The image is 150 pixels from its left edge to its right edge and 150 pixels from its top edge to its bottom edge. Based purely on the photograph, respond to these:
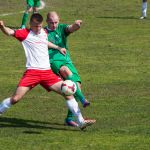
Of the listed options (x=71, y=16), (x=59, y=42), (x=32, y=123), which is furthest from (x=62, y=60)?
(x=71, y=16)

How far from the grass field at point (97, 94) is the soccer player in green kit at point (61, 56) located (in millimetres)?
561

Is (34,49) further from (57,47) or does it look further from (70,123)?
(70,123)

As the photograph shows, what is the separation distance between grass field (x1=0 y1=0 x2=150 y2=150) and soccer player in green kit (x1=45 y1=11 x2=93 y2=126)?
0.56 meters

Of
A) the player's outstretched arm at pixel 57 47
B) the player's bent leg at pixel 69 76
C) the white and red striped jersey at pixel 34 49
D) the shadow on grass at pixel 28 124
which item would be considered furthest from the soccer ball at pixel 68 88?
the player's bent leg at pixel 69 76

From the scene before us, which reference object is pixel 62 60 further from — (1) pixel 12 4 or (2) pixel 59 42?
(1) pixel 12 4

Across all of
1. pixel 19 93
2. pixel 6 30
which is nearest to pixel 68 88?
pixel 19 93

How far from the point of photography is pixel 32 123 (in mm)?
13922

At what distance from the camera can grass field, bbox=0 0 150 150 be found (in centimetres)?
1240

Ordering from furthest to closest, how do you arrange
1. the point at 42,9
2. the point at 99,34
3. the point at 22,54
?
the point at 42,9, the point at 99,34, the point at 22,54

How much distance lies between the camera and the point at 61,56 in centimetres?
1435

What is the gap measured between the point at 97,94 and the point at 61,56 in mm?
3005

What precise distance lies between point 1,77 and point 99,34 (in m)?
9.57

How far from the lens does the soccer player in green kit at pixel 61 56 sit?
1381 cm

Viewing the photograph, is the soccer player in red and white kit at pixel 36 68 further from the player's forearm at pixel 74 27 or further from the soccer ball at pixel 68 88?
the player's forearm at pixel 74 27
